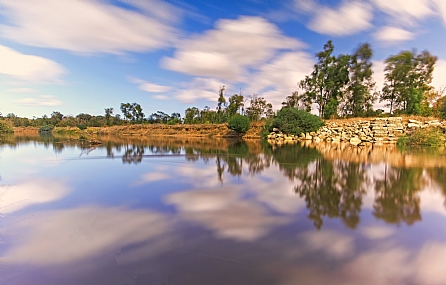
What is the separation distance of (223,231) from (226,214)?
678 millimetres

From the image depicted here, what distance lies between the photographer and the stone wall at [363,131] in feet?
71.5

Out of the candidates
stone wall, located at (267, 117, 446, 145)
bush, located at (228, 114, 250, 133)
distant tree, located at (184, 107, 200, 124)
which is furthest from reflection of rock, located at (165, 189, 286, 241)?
distant tree, located at (184, 107, 200, 124)

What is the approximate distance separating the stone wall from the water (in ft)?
59.3

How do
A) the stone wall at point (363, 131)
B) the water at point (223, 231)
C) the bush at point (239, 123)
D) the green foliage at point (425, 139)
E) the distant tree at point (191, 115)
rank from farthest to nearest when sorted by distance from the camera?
the distant tree at point (191, 115)
the bush at point (239, 123)
the stone wall at point (363, 131)
the green foliage at point (425, 139)
the water at point (223, 231)

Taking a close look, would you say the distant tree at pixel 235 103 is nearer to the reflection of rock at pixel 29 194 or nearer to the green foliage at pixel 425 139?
the green foliage at pixel 425 139

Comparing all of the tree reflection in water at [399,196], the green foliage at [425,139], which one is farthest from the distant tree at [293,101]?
the tree reflection in water at [399,196]

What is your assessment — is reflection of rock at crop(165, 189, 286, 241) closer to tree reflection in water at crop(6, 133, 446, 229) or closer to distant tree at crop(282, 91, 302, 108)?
tree reflection in water at crop(6, 133, 446, 229)

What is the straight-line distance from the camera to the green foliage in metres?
17.6

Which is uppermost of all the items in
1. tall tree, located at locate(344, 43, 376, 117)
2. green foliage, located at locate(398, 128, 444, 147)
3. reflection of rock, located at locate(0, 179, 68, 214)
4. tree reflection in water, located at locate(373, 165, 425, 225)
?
tall tree, located at locate(344, 43, 376, 117)

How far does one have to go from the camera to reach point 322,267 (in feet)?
8.79

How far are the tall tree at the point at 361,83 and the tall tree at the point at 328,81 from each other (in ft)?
2.52

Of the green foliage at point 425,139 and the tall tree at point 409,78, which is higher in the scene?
the tall tree at point 409,78

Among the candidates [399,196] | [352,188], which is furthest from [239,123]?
[399,196]

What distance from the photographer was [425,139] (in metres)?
18.2
